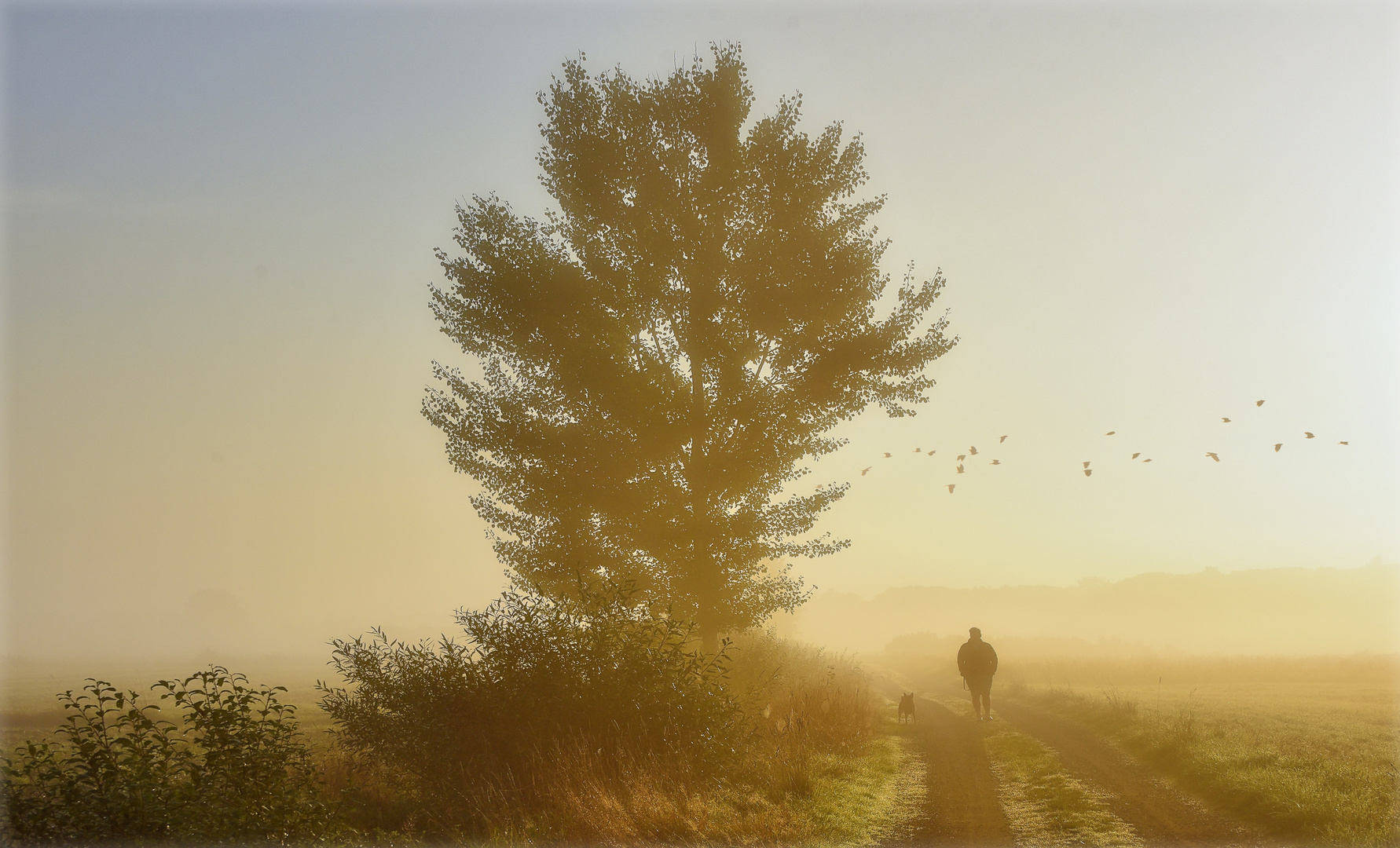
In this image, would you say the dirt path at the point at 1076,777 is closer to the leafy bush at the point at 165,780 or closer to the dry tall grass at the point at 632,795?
the dry tall grass at the point at 632,795

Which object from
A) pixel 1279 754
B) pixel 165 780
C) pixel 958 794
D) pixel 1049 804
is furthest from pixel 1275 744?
pixel 165 780

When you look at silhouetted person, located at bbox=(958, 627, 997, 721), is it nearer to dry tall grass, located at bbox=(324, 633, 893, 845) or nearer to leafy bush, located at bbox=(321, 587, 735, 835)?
dry tall grass, located at bbox=(324, 633, 893, 845)

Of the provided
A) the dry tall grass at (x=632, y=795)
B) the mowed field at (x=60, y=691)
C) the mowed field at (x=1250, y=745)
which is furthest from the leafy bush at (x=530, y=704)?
the mowed field at (x=1250, y=745)

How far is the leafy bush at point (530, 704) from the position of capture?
387 inches

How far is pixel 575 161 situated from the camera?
645 inches

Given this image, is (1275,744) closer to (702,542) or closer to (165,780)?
(702,542)

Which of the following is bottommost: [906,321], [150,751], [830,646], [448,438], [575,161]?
[830,646]

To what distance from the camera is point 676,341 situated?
631 inches

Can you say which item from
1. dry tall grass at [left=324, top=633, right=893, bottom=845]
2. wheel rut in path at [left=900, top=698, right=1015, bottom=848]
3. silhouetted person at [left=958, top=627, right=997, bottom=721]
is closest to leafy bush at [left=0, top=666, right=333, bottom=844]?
dry tall grass at [left=324, top=633, right=893, bottom=845]

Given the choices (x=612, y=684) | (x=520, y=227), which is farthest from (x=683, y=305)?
(x=612, y=684)

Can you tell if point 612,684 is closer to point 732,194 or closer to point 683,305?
point 683,305

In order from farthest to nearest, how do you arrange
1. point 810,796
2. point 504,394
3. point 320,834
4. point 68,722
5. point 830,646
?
point 830,646
point 504,394
point 810,796
point 320,834
point 68,722

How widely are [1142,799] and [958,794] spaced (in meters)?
2.32

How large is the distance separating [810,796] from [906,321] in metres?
9.44
